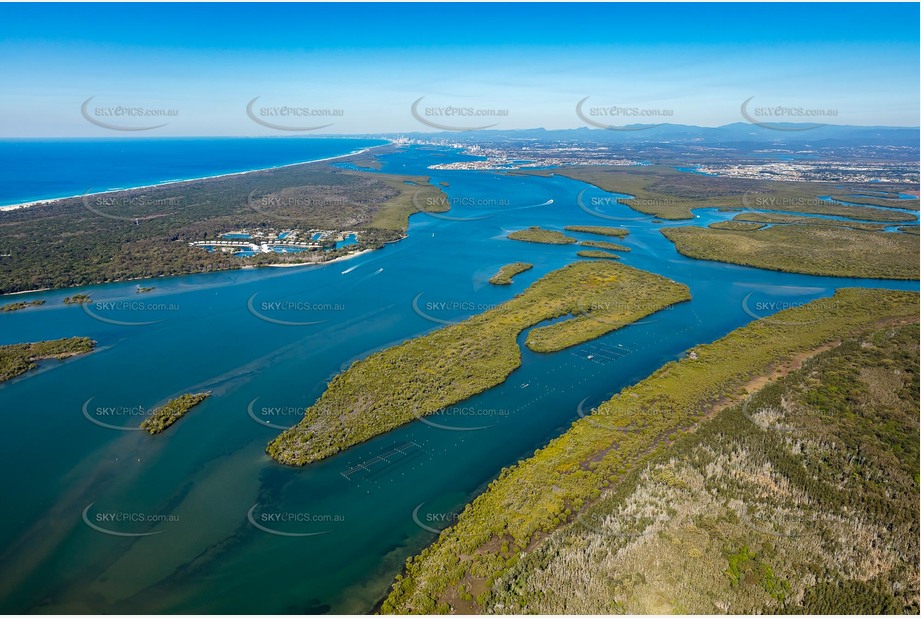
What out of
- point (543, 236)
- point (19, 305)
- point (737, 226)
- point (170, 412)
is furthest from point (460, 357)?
point (737, 226)

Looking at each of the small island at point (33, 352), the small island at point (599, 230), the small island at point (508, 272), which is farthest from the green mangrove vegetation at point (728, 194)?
the small island at point (33, 352)

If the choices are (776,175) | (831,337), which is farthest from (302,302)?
(776,175)

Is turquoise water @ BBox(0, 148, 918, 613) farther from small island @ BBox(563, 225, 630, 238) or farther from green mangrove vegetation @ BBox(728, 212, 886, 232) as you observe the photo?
green mangrove vegetation @ BBox(728, 212, 886, 232)

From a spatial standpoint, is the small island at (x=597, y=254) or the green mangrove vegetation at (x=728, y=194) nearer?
the small island at (x=597, y=254)

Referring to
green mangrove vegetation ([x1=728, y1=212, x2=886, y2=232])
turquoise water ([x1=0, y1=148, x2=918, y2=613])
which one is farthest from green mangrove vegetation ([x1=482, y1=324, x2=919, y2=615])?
green mangrove vegetation ([x1=728, y1=212, x2=886, y2=232])

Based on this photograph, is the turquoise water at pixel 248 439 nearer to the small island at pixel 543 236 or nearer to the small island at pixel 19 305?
the small island at pixel 19 305

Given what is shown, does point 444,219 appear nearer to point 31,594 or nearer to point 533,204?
point 533,204

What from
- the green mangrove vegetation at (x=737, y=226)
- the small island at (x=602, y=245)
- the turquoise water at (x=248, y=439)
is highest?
the green mangrove vegetation at (x=737, y=226)
